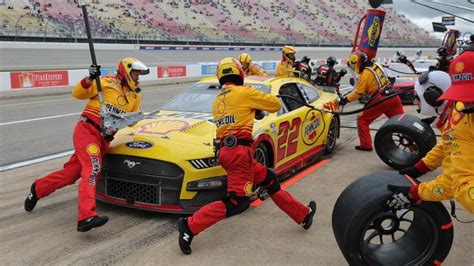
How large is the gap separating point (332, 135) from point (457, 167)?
4.83 meters

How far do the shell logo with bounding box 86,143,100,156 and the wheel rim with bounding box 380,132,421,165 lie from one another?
4.18 m

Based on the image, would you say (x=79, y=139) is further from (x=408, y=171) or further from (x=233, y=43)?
(x=233, y=43)

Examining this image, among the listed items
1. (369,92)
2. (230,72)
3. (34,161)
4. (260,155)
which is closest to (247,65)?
(369,92)

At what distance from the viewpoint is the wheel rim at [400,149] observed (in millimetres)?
6918

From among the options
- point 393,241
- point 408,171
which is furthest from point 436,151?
point 393,241

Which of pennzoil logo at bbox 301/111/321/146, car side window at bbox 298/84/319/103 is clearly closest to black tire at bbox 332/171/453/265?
pennzoil logo at bbox 301/111/321/146

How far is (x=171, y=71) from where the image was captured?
23406 mm

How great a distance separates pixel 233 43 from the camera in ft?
166

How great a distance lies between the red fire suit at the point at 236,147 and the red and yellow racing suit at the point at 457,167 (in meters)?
1.52

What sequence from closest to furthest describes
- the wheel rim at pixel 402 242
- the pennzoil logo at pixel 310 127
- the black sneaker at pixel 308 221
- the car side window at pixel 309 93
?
the wheel rim at pixel 402 242, the black sneaker at pixel 308 221, the pennzoil logo at pixel 310 127, the car side window at pixel 309 93

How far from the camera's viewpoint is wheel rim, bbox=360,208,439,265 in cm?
348

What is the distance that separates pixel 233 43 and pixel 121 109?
152 feet

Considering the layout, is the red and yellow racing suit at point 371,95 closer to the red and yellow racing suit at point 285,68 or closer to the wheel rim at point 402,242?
the red and yellow racing suit at point 285,68

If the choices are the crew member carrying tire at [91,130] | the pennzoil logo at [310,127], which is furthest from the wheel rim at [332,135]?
the crew member carrying tire at [91,130]
